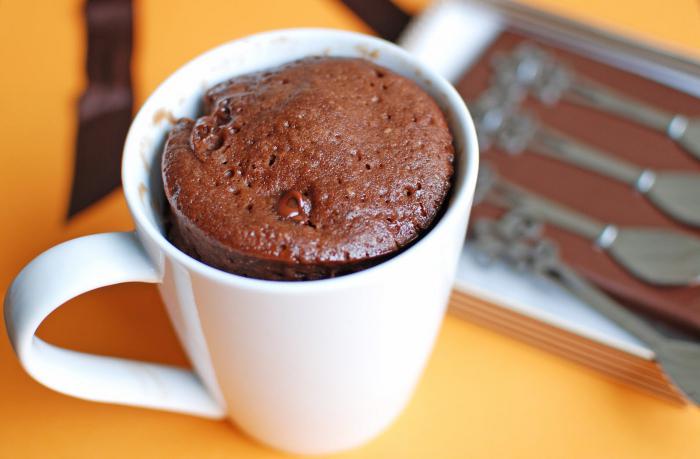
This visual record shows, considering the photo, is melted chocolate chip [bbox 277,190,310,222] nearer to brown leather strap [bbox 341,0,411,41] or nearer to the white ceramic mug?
the white ceramic mug

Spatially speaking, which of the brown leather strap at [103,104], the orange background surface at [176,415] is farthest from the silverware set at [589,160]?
the brown leather strap at [103,104]

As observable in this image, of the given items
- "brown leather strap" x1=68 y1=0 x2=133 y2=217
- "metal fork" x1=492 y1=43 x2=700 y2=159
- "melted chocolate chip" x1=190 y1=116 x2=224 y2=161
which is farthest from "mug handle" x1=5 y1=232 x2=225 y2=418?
"metal fork" x1=492 y1=43 x2=700 y2=159

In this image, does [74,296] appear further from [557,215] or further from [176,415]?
[557,215]

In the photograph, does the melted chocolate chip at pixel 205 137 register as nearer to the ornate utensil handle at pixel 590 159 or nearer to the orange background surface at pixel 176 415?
the orange background surface at pixel 176 415

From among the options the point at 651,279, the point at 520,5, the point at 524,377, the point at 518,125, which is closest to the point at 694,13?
the point at 520,5

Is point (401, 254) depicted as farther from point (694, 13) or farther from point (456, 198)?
point (694, 13)

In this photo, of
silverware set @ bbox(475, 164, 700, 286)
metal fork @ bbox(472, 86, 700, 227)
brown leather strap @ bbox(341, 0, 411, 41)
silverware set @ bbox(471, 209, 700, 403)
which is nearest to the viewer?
silverware set @ bbox(471, 209, 700, 403)
